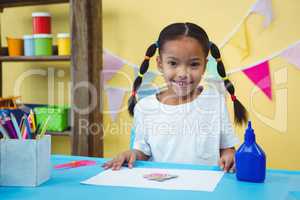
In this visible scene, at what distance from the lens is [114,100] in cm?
240

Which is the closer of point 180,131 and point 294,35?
point 180,131

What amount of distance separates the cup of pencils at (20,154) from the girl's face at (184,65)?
28.8 inches

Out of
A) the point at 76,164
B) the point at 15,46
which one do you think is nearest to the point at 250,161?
the point at 76,164

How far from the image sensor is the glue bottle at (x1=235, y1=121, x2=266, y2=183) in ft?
2.98

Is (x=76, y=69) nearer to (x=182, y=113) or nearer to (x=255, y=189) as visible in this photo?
(x=182, y=113)

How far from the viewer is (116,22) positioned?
95.6 inches

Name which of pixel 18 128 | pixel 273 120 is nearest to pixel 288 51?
pixel 273 120

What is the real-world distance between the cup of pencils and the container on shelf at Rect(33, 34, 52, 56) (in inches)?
58.7

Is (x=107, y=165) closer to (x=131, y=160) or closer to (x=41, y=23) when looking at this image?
(x=131, y=160)

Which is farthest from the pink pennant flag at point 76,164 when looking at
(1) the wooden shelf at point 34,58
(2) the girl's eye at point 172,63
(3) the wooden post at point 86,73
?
(1) the wooden shelf at point 34,58

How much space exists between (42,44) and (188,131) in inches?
49.4

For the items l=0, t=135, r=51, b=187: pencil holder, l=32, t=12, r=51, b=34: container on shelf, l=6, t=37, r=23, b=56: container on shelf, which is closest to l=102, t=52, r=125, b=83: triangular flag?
l=32, t=12, r=51, b=34: container on shelf

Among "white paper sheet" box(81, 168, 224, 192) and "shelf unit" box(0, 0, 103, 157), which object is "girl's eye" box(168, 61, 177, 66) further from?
"shelf unit" box(0, 0, 103, 157)

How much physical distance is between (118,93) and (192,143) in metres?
1.03
